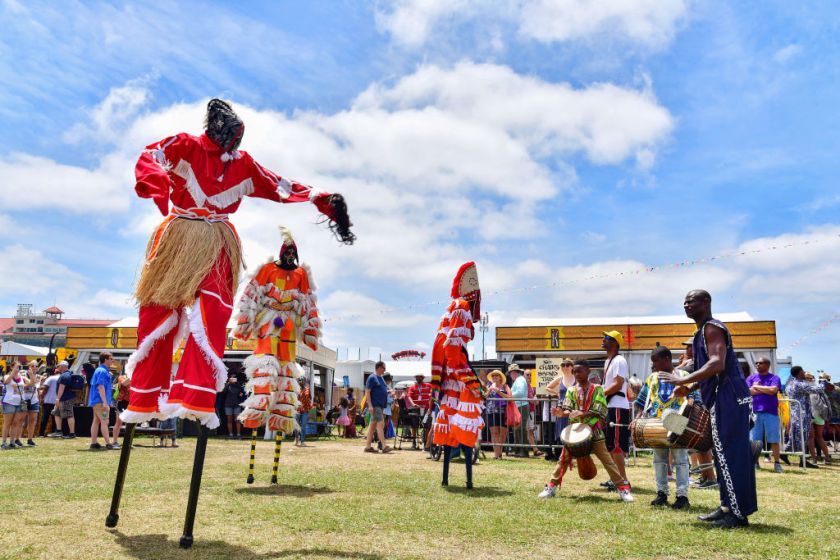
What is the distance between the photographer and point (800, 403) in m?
13.3

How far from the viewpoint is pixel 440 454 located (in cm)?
1277

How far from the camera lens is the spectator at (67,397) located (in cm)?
1555

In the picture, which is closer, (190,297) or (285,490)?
(190,297)

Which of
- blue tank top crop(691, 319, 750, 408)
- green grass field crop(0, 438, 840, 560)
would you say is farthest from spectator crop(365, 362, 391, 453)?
blue tank top crop(691, 319, 750, 408)

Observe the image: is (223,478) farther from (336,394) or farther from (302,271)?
(336,394)

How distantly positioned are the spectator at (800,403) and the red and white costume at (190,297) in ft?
41.3

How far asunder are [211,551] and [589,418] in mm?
4299

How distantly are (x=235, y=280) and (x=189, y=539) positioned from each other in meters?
1.72

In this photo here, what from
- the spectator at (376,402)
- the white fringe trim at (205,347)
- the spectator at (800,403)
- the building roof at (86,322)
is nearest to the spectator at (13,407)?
the spectator at (376,402)

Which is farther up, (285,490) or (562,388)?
(562,388)

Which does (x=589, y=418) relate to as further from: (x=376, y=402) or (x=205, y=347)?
(x=376, y=402)

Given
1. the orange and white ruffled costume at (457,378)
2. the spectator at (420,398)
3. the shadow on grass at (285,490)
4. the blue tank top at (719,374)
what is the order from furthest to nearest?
the spectator at (420,398) → the orange and white ruffled costume at (457,378) → the shadow on grass at (285,490) → the blue tank top at (719,374)

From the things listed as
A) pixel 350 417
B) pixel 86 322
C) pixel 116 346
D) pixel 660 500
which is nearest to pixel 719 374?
pixel 660 500

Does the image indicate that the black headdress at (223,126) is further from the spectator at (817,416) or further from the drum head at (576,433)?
the spectator at (817,416)
